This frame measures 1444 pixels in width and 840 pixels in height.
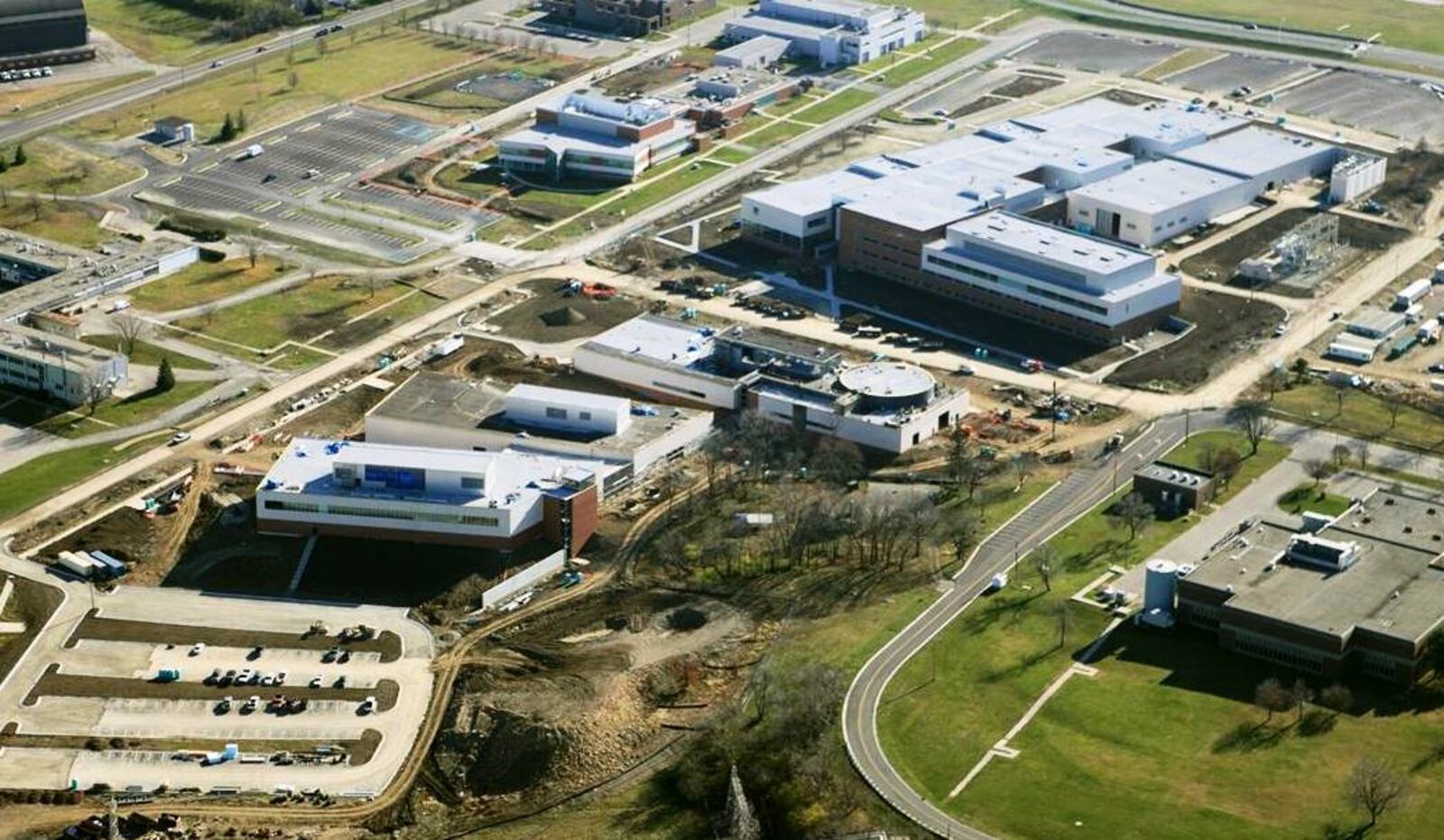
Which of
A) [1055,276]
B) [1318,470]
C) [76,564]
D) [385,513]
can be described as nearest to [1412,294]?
[1055,276]

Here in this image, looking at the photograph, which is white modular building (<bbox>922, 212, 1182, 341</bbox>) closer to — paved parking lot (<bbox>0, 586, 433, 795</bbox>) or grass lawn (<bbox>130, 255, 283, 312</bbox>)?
grass lawn (<bbox>130, 255, 283, 312</bbox>)

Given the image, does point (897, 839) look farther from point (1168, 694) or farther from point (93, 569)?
point (93, 569)

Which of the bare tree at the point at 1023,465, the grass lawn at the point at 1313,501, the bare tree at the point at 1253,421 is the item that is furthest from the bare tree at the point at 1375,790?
the bare tree at the point at 1253,421

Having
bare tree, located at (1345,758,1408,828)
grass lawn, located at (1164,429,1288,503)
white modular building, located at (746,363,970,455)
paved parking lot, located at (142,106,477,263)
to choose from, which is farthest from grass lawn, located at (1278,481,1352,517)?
paved parking lot, located at (142,106,477,263)

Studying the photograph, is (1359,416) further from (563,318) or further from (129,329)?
(129,329)

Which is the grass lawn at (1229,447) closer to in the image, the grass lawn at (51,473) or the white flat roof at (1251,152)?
the white flat roof at (1251,152)
